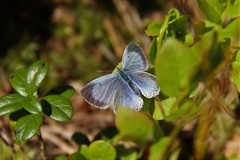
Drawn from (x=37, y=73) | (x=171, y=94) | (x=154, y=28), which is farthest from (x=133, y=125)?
(x=37, y=73)

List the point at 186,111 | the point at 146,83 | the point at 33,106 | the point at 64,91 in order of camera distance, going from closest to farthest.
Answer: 1. the point at 186,111
2. the point at 146,83
3. the point at 33,106
4. the point at 64,91

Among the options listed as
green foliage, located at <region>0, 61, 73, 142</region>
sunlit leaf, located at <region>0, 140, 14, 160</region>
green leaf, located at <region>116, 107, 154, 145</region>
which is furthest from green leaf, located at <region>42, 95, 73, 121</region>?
sunlit leaf, located at <region>0, 140, 14, 160</region>

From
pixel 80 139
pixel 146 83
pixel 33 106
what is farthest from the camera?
pixel 80 139

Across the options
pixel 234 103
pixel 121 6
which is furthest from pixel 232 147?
pixel 121 6

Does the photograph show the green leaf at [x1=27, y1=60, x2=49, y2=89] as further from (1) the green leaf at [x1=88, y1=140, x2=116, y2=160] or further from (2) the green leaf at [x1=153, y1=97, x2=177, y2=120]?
(2) the green leaf at [x1=153, y1=97, x2=177, y2=120]

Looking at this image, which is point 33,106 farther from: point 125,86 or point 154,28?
point 154,28

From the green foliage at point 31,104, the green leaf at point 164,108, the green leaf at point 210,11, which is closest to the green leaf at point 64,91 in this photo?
the green foliage at point 31,104

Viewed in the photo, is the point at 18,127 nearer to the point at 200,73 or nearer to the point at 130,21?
the point at 200,73
